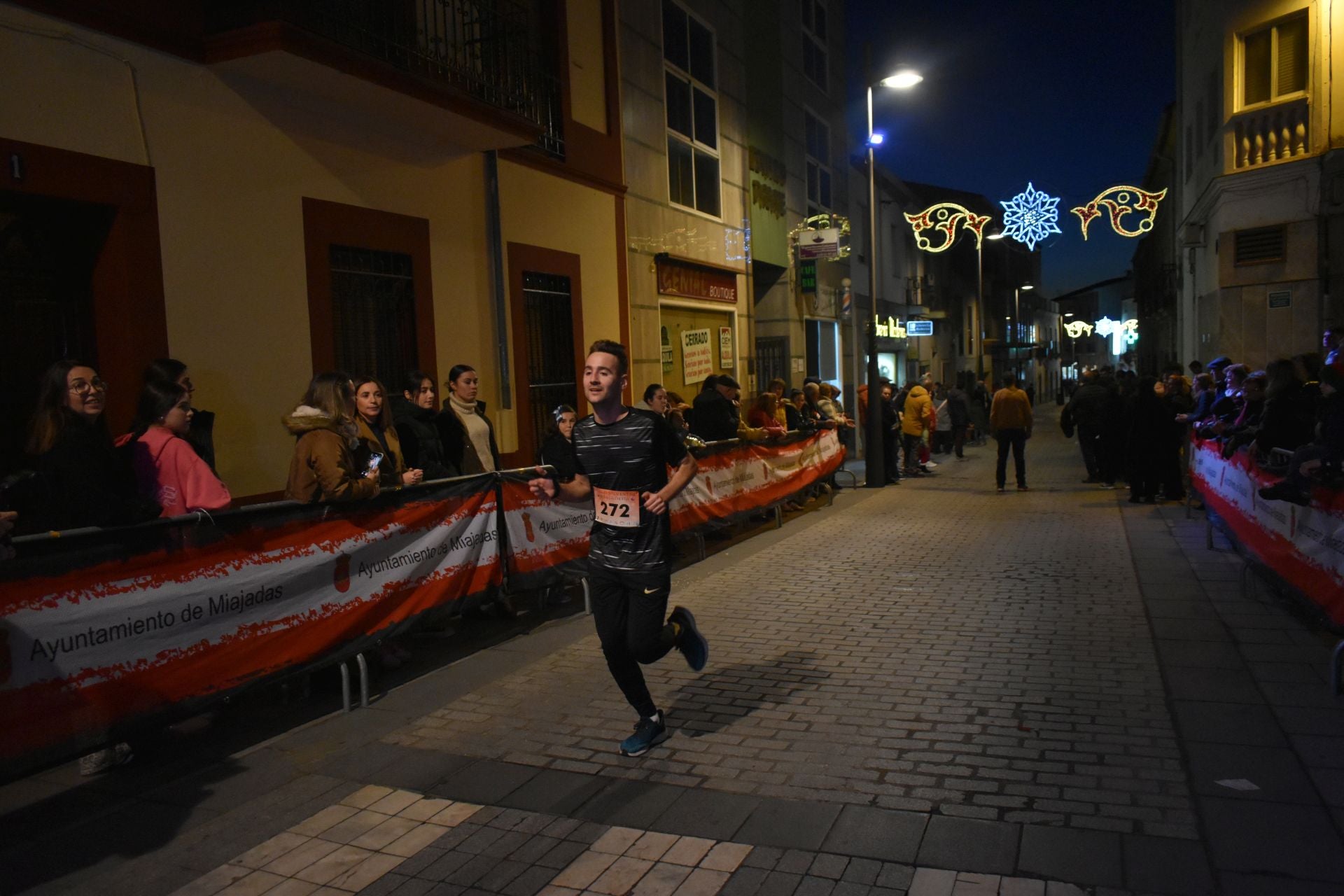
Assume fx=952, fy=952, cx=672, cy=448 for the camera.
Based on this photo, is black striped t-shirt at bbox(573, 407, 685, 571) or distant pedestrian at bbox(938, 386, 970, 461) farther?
distant pedestrian at bbox(938, 386, 970, 461)

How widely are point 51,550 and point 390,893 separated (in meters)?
2.05

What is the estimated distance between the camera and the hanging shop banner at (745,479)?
31.3 feet

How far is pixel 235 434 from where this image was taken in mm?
7172

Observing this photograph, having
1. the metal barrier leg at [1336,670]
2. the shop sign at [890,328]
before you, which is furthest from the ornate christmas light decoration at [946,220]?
the metal barrier leg at [1336,670]

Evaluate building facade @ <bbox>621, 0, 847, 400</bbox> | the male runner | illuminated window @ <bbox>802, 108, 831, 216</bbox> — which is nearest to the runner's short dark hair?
the male runner

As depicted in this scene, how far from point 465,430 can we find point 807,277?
13.5 m

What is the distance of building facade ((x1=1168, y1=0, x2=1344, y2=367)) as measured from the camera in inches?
589

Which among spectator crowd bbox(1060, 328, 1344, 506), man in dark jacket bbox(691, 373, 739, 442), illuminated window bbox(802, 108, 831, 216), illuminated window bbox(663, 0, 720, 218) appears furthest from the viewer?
illuminated window bbox(802, 108, 831, 216)

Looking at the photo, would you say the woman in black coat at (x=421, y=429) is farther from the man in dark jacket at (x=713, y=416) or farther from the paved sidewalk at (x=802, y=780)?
the man in dark jacket at (x=713, y=416)

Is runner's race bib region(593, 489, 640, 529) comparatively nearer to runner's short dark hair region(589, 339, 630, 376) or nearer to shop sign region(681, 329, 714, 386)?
runner's short dark hair region(589, 339, 630, 376)

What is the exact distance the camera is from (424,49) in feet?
29.2

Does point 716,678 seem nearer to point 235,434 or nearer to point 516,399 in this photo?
point 235,434

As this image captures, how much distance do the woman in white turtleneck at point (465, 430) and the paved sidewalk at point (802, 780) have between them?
5.63 ft

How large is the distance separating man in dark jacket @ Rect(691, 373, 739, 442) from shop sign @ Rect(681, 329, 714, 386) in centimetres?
311
